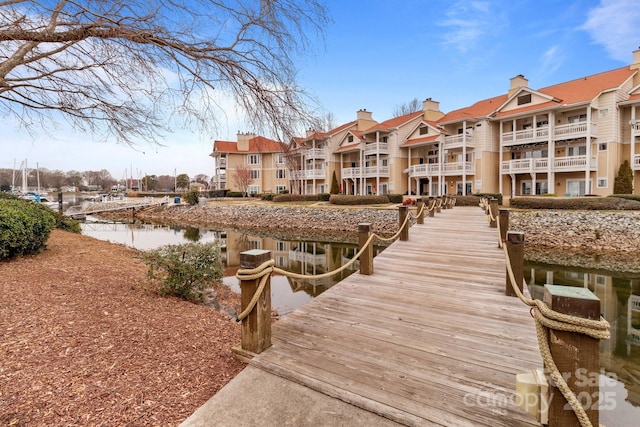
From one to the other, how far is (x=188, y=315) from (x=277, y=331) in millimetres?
1922

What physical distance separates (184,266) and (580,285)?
10701 millimetres

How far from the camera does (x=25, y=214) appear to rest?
6789 mm

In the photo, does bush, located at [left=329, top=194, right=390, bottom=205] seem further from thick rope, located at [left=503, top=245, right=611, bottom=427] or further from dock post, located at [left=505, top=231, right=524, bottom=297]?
thick rope, located at [left=503, top=245, right=611, bottom=427]

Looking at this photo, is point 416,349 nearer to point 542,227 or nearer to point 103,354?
point 103,354

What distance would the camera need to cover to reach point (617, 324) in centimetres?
647

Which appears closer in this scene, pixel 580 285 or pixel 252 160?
pixel 580 285

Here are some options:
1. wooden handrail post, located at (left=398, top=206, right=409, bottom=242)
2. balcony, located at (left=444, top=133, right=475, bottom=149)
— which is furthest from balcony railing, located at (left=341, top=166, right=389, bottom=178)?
wooden handrail post, located at (left=398, top=206, right=409, bottom=242)

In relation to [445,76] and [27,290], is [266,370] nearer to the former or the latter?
[27,290]

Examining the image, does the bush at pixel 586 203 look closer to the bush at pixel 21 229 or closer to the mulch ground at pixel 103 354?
A: the mulch ground at pixel 103 354

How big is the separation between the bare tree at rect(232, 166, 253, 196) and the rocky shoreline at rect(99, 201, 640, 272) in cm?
1488

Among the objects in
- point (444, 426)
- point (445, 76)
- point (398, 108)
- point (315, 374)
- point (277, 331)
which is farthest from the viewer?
point (398, 108)

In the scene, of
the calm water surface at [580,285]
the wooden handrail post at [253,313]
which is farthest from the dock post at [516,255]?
the wooden handrail post at [253,313]

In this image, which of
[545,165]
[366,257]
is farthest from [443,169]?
[366,257]

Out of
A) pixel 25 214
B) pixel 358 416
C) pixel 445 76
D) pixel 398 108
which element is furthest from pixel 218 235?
pixel 398 108
